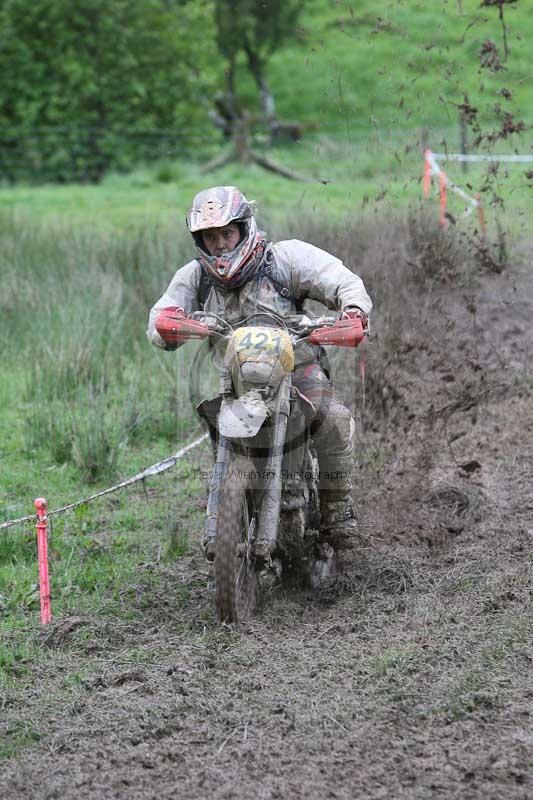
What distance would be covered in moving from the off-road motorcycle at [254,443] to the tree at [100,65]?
84.3ft

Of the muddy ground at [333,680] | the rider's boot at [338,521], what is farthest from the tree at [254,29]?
the rider's boot at [338,521]

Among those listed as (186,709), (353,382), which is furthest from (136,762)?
(353,382)

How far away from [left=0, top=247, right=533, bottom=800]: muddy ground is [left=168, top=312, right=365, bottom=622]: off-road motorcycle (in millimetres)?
348

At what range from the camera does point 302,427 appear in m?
5.67

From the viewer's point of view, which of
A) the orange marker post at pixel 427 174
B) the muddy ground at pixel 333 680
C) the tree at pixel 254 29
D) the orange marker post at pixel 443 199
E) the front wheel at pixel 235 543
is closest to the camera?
the muddy ground at pixel 333 680

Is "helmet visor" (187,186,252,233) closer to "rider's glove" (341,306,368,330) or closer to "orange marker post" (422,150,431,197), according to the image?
"rider's glove" (341,306,368,330)

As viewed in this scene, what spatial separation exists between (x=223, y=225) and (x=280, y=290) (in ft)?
1.59

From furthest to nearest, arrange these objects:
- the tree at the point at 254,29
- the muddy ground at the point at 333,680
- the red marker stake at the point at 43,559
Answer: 1. the tree at the point at 254,29
2. the red marker stake at the point at 43,559
3. the muddy ground at the point at 333,680

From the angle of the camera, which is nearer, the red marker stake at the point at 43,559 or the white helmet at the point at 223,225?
the white helmet at the point at 223,225

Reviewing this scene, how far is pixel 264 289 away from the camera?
18.5 feet

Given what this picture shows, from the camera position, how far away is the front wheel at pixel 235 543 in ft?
16.6

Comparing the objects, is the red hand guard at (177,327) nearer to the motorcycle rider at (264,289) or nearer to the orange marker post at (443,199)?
the motorcycle rider at (264,289)

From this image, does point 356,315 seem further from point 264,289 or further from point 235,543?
point 235,543

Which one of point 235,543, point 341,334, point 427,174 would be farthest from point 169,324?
point 427,174
